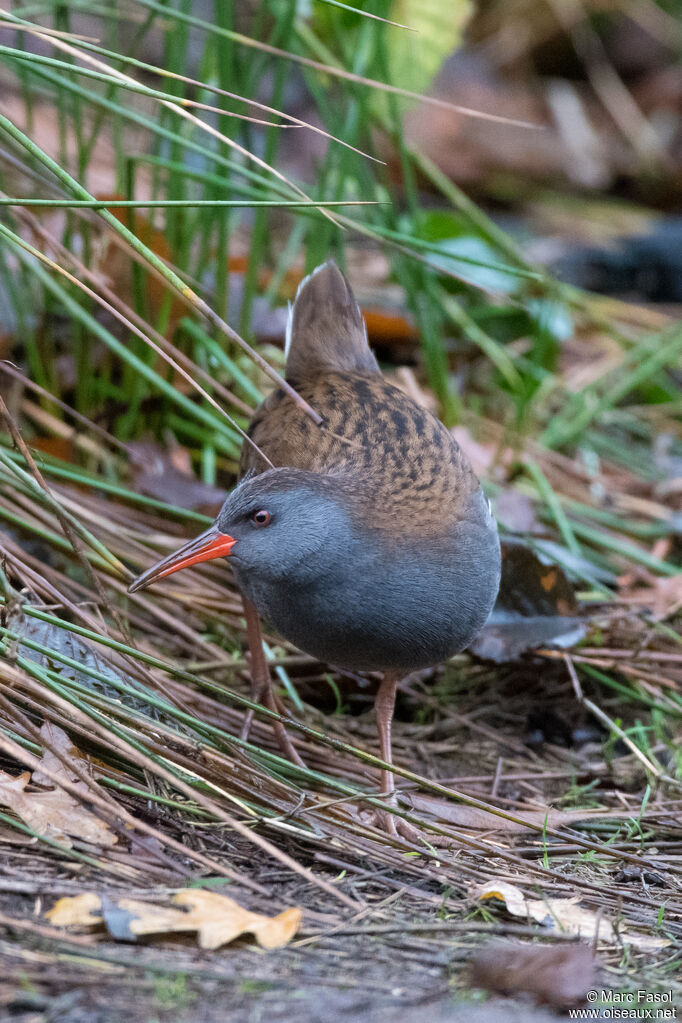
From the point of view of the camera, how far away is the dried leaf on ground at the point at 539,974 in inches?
71.8

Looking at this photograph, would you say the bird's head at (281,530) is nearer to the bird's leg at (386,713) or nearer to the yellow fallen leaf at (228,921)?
the bird's leg at (386,713)

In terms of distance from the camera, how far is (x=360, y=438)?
2986 mm

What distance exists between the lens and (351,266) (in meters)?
6.33

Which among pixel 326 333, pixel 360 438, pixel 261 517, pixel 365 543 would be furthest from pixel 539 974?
pixel 326 333

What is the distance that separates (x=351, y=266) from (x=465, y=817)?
162 inches

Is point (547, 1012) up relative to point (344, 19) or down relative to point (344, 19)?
down

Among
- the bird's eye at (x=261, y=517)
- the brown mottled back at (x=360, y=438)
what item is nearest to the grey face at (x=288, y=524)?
the bird's eye at (x=261, y=517)

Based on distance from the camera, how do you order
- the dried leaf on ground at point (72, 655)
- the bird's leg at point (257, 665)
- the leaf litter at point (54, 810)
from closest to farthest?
the leaf litter at point (54, 810) → the dried leaf on ground at point (72, 655) → the bird's leg at point (257, 665)

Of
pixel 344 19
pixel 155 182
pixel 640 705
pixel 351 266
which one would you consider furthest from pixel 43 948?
pixel 351 266

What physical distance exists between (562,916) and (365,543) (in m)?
A: 0.96

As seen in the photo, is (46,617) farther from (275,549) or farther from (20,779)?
(275,549)

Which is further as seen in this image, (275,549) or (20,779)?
(275,549)

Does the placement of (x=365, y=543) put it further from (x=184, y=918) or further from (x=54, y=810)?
(x=184, y=918)

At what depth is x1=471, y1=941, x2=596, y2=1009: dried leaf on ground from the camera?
5.98 ft
